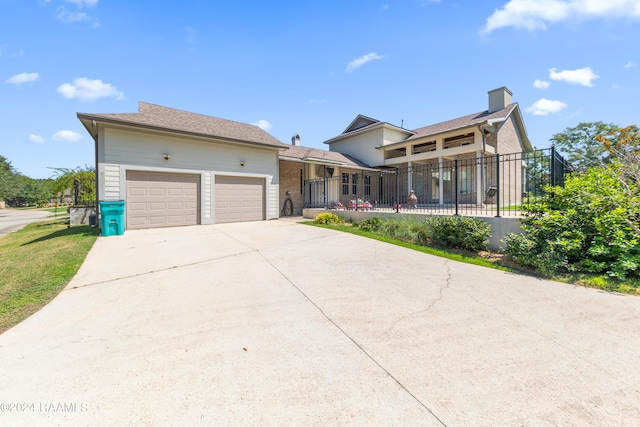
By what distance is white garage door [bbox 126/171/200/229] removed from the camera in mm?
10125

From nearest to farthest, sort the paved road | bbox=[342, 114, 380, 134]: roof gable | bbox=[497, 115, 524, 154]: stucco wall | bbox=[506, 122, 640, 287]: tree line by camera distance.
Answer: bbox=[506, 122, 640, 287]: tree line
the paved road
bbox=[497, 115, 524, 154]: stucco wall
bbox=[342, 114, 380, 134]: roof gable

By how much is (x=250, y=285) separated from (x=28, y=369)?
8.26ft

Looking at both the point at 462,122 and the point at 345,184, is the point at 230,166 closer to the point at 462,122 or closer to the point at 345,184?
the point at 345,184

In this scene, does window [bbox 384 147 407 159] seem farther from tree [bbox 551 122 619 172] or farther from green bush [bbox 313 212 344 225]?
tree [bbox 551 122 619 172]

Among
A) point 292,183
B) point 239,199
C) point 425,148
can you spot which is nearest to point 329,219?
point 239,199

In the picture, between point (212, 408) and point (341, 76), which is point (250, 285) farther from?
point (341, 76)

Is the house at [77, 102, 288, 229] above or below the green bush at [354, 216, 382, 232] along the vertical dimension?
above

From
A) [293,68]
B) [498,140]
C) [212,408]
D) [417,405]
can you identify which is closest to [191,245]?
[212,408]

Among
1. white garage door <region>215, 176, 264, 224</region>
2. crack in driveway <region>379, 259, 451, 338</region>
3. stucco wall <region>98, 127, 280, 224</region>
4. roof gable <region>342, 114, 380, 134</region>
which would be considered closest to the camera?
crack in driveway <region>379, 259, 451, 338</region>

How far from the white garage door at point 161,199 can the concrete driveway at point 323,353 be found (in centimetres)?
626

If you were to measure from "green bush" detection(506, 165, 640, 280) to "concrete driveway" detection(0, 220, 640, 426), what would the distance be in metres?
0.91

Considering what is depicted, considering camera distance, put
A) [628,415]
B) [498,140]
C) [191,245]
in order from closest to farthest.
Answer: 1. [628,415]
2. [191,245]
3. [498,140]

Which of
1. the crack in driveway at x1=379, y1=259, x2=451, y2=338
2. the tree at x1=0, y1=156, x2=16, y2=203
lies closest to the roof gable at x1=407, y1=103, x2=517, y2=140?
the crack in driveway at x1=379, y1=259, x2=451, y2=338

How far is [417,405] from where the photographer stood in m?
1.83
